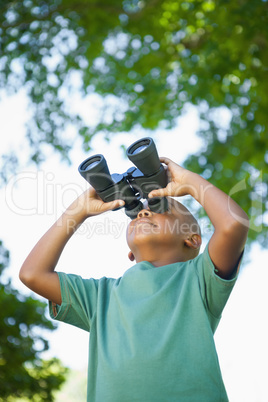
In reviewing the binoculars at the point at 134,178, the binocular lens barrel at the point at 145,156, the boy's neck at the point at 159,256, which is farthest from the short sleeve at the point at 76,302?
the binocular lens barrel at the point at 145,156

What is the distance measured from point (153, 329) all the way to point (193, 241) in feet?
1.44

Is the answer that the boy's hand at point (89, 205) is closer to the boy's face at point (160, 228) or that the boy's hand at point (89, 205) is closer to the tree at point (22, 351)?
the boy's face at point (160, 228)

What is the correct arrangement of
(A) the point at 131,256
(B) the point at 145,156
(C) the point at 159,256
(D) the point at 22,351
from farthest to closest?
(D) the point at 22,351 < (A) the point at 131,256 < (C) the point at 159,256 < (B) the point at 145,156

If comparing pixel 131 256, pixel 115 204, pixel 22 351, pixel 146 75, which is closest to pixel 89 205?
pixel 115 204

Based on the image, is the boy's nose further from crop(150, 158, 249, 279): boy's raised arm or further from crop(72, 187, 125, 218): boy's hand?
crop(150, 158, 249, 279): boy's raised arm

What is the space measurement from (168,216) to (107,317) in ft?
1.34

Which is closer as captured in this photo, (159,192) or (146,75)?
(159,192)

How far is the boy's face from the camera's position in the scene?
1.70 metres

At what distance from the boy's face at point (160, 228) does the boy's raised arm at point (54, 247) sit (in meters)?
0.10

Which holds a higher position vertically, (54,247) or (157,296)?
(54,247)

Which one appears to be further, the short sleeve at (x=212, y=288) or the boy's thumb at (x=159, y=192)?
the boy's thumb at (x=159, y=192)

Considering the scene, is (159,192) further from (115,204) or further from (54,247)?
(54,247)

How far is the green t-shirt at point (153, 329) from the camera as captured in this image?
1.37m

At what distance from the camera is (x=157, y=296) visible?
1.51m
